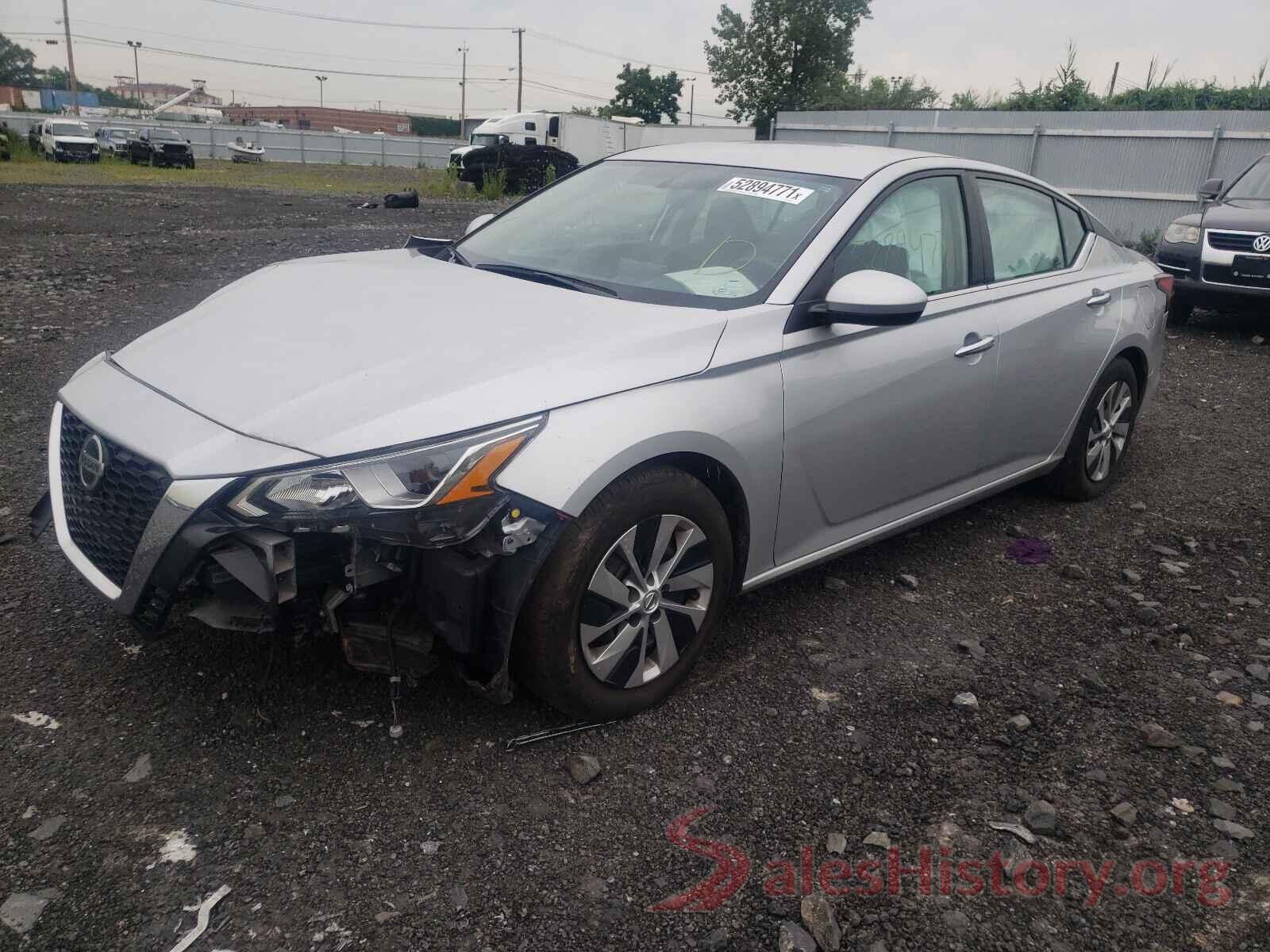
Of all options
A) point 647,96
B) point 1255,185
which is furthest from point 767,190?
point 647,96

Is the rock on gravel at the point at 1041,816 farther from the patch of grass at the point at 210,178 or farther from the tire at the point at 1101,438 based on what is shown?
the patch of grass at the point at 210,178

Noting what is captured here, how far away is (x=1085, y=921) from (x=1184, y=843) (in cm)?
47

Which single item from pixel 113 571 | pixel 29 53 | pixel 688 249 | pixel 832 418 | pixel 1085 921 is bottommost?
pixel 1085 921

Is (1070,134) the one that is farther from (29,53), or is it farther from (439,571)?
(29,53)

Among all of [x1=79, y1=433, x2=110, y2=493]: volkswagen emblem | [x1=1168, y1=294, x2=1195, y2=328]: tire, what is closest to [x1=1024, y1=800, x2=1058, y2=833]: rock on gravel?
[x1=79, y1=433, x2=110, y2=493]: volkswagen emblem

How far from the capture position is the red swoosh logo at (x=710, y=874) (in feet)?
7.19

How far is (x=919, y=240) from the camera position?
11.9 ft

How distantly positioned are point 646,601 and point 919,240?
5.99 feet

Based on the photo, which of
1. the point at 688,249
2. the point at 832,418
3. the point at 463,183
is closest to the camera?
the point at 832,418

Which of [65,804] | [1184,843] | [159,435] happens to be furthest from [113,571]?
[1184,843]

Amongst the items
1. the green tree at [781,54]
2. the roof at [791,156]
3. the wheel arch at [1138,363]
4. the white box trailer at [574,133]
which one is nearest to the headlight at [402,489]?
the roof at [791,156]

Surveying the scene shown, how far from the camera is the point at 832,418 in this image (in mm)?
3139

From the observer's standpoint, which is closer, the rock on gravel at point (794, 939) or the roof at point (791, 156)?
the rock on gravel at point (794, 939)

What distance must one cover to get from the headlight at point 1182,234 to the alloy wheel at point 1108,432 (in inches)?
213
